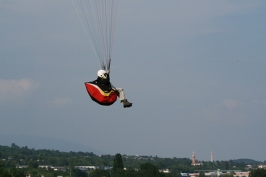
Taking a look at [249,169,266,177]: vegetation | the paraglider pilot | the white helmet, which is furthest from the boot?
[249,169,266,177]: vegetation

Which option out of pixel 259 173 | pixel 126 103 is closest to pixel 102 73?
pixel 126 103

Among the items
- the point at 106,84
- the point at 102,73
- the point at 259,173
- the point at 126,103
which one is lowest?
the point at 126,103

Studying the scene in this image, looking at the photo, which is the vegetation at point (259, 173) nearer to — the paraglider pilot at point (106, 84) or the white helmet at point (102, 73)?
the paraglider pilot at point (106, 84)

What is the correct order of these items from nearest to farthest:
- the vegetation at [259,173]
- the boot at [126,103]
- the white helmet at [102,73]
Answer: the white helmet at [102,73] → the boot at [126,103] → the vegetation at [259,173]

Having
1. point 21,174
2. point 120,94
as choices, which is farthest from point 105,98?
point 21,174

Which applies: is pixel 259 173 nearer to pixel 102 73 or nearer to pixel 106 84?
pixel 106 84

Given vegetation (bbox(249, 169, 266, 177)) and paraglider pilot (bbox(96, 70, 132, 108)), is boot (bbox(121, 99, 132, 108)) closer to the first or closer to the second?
paraglider pilot (bbox(96, 70, 132, 108))

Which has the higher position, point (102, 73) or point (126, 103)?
point (102, 73)

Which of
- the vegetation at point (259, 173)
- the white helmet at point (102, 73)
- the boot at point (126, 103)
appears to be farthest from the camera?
the vegetation at point (259, 173)

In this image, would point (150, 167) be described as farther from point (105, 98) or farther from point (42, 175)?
point (105, 98)

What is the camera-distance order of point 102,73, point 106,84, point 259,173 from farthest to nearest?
1. point 259,173
2. point 106,84
3. point 102,73

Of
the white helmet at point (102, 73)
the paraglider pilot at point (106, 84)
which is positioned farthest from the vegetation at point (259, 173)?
the white helmet at point (102, 73)

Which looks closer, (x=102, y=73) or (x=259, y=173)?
(x=102, y=73)

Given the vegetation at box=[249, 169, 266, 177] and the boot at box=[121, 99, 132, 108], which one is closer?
the boot at box=[121, 99, 132, 108]
